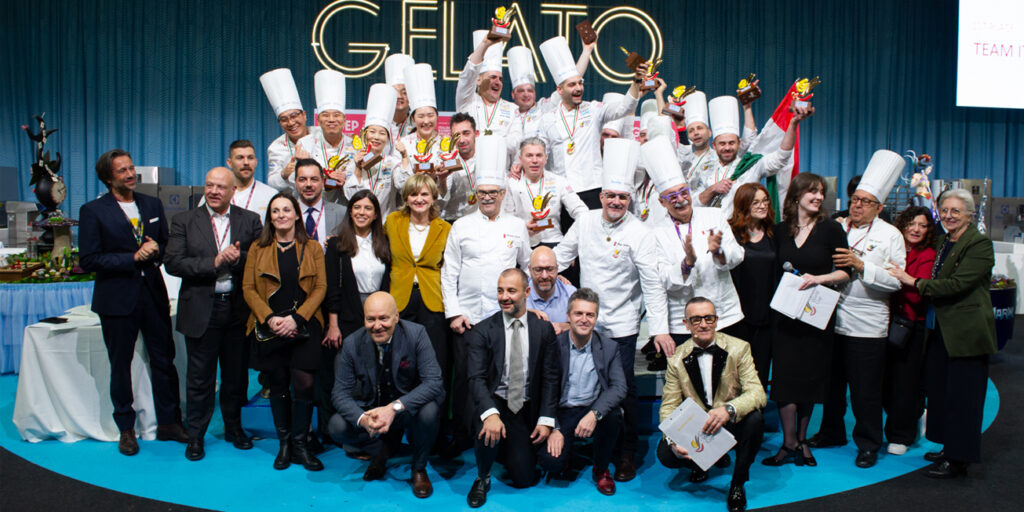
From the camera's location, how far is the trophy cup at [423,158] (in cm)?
394

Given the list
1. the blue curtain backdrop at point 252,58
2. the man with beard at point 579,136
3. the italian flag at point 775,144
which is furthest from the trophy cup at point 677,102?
the blue curtain backdrop at point 252,58

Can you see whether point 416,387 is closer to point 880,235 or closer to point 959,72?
point 880,235

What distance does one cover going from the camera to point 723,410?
310cm

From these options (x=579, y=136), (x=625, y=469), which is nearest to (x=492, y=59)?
(x=579, y=136)

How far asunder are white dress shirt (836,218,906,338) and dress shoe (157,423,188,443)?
364cm

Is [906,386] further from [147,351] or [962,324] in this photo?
[147,351]

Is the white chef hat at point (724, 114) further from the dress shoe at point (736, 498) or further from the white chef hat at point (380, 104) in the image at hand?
the dress shoe at point (736, 498)

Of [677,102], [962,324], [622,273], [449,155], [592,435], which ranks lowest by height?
[592,435]

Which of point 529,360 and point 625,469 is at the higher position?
point 529,360

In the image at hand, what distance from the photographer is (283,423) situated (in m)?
3.58

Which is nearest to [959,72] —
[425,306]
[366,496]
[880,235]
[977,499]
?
[880,235]

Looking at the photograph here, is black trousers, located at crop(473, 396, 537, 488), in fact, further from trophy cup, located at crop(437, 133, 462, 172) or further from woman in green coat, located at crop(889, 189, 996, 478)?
woman in green coat, located at crop(889, 189, 996, 478)

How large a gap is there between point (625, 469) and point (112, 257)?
284 centimetres

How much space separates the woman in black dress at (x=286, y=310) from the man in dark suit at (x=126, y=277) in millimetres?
672
